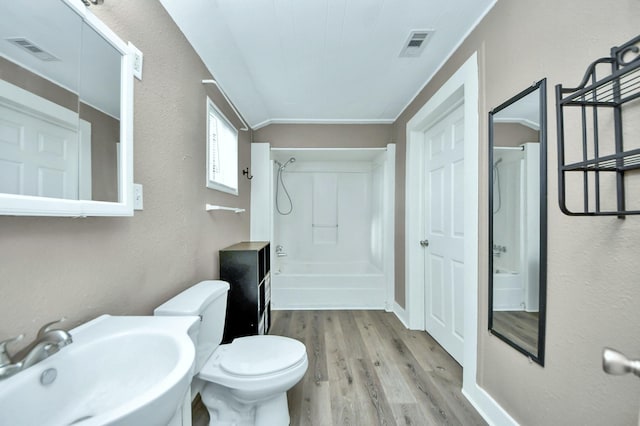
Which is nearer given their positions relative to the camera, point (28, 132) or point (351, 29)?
point (28, 132)

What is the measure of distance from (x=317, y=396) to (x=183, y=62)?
2.25m

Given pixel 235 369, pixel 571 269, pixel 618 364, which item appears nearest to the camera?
pixel 618 364

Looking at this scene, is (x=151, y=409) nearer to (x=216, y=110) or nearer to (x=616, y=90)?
(x=616, y=90)

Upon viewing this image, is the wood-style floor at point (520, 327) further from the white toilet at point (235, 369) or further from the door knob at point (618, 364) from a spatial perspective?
the white toilet at point (235, 369)

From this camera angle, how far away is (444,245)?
2.43 m

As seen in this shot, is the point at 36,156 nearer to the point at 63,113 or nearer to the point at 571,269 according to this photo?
the point at 63,113

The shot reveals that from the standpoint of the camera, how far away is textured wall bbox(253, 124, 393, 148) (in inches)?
137

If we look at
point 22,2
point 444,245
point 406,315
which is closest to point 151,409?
point 22,2

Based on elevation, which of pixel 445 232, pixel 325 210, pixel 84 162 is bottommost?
pixel 445 232

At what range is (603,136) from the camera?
957 millimetres

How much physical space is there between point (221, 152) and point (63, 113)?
1544 millimetres

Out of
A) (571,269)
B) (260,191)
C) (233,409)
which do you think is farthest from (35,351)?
(260,191)

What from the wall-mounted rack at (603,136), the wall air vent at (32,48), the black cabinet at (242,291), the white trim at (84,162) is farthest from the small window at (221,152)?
the wall-mounted rack at (603,136)

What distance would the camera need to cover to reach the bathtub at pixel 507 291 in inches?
55.1
